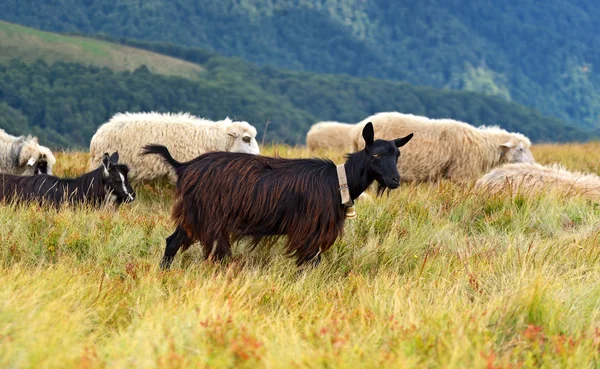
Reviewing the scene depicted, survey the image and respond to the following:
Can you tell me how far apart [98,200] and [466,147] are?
6296 mm

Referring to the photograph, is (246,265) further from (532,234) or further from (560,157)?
(560,157)

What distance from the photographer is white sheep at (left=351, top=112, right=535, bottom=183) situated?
12195 mm

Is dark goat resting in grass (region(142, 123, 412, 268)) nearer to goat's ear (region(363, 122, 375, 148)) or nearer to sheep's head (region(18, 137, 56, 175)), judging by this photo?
goat's ear (region(363, 122, 375, 148))

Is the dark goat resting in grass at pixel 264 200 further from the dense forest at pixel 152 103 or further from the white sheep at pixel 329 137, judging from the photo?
the dense forest at pixel 152 103

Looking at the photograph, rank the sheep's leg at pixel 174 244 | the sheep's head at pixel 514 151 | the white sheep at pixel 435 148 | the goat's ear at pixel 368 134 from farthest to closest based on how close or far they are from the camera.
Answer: the sheep's head at pixel 514 151 < the white sheep at pixel 435 148 < the sheep's leg at pixel 174 244 < the goat's ear at pixel 368 134

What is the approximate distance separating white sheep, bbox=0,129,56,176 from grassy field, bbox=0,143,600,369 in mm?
3435

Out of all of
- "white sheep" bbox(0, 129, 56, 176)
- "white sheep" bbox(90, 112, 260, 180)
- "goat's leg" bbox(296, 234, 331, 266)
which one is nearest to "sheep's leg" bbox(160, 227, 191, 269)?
"goat's leg" bbox(296, 234, 331, 266)

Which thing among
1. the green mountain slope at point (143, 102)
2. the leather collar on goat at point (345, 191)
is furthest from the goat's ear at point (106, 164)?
the green mountain slope at point (143, 102)

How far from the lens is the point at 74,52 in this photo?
15350 centimetres

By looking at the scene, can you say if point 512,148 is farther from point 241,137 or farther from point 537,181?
point 241,137

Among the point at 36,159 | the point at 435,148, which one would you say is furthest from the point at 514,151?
the point at 36,159

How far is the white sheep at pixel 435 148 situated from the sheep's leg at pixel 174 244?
639 centimetres

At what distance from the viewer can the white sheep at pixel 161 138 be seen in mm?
10398

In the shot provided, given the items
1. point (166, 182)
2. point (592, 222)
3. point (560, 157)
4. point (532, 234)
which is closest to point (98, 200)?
point (166, 182)
